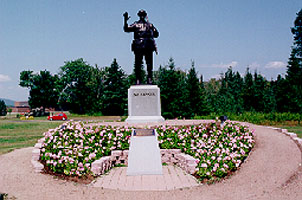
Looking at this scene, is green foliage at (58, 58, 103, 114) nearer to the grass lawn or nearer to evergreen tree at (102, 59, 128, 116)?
evergreen tree at (102, 59, 128, 116)

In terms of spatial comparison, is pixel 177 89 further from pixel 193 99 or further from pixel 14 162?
pixel 14 162

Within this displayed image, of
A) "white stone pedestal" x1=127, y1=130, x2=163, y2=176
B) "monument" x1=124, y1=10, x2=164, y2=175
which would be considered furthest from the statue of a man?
"white stone pedestal" x1=127, y1=130, x2=163, y2=176

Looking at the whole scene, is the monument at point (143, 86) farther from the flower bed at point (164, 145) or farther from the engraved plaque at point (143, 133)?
the engraved plaque at point (143, 133)

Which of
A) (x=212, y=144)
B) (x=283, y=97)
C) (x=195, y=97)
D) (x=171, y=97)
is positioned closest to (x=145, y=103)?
(x=212, y=144)

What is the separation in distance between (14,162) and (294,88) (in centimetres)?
3769

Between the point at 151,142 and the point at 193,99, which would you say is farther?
the point at 193,99

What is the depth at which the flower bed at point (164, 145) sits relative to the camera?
6516 mm

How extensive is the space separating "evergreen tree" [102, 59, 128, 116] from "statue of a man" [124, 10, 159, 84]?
36246 mm

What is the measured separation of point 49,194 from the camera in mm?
5273

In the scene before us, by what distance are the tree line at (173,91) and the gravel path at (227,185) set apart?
18.9 m

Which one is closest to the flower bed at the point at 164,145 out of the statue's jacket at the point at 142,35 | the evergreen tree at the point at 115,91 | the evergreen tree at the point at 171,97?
the statue's jacket at the point at 142,35

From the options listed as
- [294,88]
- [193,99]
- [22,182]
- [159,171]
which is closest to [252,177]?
[159,171]

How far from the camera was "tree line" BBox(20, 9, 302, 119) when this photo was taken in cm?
2677

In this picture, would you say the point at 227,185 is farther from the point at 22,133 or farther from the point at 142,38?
the point at 22,133
